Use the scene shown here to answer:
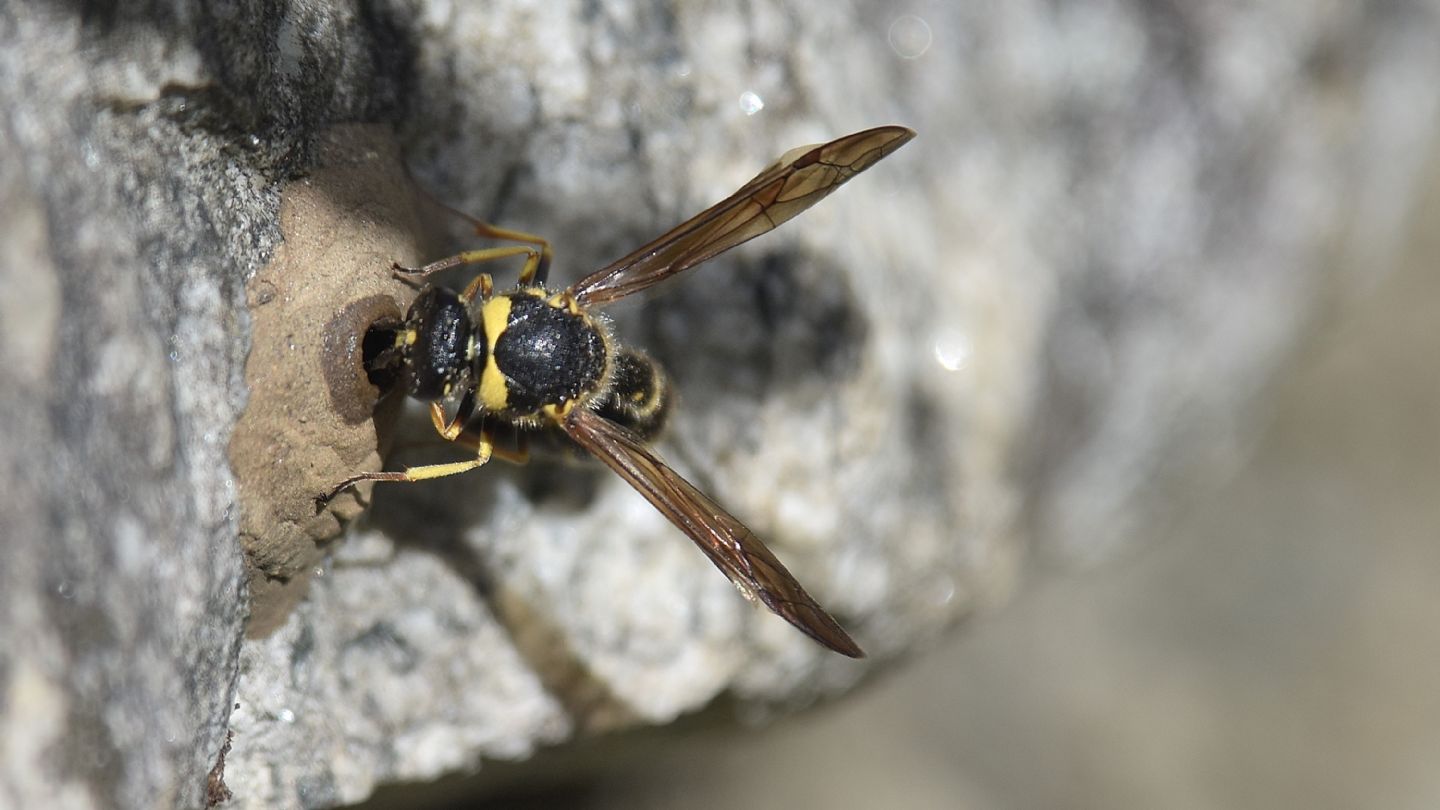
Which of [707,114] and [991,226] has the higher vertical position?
[991,226]

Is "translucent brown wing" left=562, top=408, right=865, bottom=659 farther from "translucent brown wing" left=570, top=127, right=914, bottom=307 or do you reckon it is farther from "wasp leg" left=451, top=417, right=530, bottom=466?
"translucent brown wing" left=570, top=127, right=914, bottom=307

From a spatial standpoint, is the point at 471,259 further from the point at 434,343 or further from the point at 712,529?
the point at 712,529

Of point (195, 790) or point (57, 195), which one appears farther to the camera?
point (195, 790)

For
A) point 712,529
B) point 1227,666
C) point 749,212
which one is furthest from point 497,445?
point 1227,666

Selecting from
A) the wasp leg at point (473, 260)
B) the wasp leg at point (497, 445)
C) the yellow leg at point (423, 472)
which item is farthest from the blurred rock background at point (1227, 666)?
the wasp leg at point (473, 260)

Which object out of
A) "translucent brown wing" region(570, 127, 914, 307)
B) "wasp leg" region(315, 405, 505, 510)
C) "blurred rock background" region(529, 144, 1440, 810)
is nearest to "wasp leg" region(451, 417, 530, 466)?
"wasp leg" region(315, 405, 505, 510)

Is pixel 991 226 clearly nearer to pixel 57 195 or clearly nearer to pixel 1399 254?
pixel 57 195

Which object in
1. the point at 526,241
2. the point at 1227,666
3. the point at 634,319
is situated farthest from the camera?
the point at 1227,666

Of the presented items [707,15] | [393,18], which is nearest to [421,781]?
[393,18]
